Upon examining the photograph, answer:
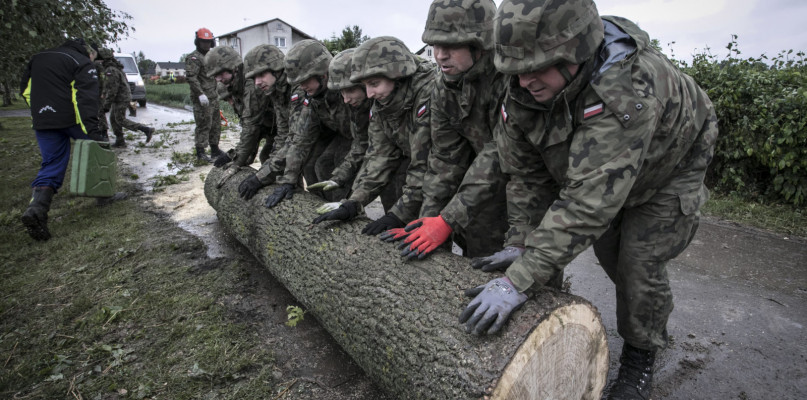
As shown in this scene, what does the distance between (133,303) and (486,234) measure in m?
2.67

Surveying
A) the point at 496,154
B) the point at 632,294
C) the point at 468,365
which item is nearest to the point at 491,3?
the point at 496,154

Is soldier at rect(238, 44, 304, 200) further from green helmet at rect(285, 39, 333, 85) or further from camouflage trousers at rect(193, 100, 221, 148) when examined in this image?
camouflage trousers at rect(193, 100, 221, 148)

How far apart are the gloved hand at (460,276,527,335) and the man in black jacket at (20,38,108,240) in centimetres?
A: 489

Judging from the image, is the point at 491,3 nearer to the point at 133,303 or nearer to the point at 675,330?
the point at 675,330

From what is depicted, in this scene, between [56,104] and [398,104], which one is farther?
[56,104]

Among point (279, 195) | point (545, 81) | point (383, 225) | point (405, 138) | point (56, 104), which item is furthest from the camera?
point (56, 104)

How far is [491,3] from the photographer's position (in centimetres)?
250

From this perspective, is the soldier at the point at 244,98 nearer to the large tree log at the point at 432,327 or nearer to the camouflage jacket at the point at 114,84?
the large tree log at the point at 432,327

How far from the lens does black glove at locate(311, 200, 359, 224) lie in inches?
112

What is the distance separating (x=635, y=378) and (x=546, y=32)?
1833 mm

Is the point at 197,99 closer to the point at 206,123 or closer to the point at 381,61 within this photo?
the point at 206,123

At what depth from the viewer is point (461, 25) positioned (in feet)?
7.80

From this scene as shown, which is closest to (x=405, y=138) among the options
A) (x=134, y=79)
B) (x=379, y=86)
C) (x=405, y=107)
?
(x=405, y=107)

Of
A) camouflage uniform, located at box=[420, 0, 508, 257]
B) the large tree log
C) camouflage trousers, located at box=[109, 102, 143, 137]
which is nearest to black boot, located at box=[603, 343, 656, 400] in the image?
the large tree log
